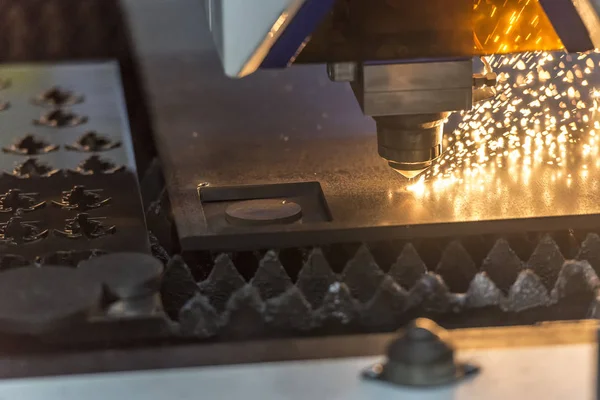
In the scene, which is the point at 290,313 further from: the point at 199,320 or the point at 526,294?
Answer: the point at 526,294

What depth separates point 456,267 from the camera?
956 mm

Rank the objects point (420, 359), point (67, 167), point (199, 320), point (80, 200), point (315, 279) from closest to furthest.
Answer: point (420, 359) → point (199, 320) → point (315, 279) → point (80, 200) → point (67, 167)

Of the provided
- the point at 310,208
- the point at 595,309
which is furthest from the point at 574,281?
the point at 310,208

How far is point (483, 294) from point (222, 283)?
0.27 metres

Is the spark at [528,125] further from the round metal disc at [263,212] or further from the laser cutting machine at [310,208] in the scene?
the round metal disc at [263,212]

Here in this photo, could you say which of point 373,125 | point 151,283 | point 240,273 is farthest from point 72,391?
point 373,125

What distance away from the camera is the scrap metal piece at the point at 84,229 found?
1.07 meters

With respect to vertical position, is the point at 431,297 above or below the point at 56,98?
below

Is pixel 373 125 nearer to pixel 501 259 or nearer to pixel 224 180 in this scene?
pixel 224 180

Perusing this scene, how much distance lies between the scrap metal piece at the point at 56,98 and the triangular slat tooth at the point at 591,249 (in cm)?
90

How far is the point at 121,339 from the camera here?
0.76 m

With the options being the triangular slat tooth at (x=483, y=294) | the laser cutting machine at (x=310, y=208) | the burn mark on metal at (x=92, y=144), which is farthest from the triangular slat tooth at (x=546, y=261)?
the burn mark on metal at (x=92, y=144)

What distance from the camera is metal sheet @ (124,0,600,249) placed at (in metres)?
1.00

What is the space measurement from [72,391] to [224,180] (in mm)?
556
